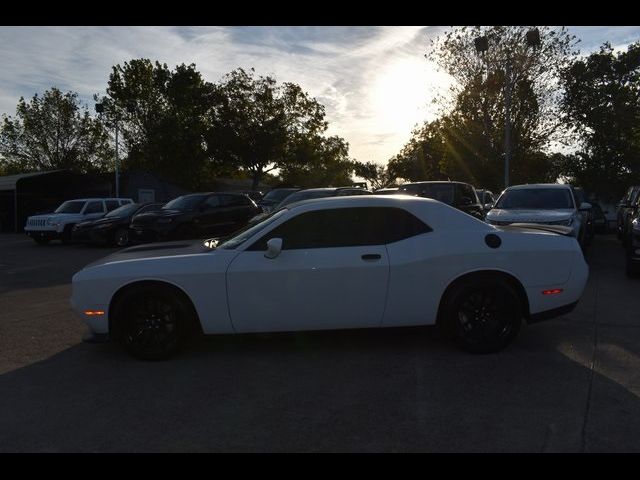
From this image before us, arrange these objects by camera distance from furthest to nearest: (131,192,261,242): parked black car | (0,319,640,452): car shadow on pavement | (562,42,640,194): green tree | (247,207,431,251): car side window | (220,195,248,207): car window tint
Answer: (562,42,640,194): green tree, (220,195,248,207): car window tint, (131,192,261,242): parked black car, (247,207,431,251): car side window, (0,319,640,452): car shadow on pavement

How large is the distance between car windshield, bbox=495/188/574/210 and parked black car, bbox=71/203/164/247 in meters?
11.5

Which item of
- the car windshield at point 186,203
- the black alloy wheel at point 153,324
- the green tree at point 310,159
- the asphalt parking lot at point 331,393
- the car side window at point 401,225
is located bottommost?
the asphalt parking lot at point 331,393

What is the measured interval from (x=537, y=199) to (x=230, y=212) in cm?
877

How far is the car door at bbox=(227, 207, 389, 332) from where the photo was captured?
528cm

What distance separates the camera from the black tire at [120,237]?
18.8 metres

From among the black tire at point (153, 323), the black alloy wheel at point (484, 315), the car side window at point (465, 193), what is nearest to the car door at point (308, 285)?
the black tire at point (153, 323)

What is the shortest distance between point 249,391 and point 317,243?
5.07 ft

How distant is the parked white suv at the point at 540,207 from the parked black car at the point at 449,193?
4.77ft

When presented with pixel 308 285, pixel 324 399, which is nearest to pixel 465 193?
pixel 308 285

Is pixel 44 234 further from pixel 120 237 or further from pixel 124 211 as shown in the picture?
pixel 120 237

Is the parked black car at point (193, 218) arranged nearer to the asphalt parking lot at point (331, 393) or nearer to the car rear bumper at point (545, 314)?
the asphalt parking lot at point (331, 393)

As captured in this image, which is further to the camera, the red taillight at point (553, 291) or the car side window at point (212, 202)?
the car side window at point (212, 202)

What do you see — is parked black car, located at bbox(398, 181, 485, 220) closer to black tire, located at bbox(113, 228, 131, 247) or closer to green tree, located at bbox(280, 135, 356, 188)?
black tire, located at bbox(113, 228, 131, 247)

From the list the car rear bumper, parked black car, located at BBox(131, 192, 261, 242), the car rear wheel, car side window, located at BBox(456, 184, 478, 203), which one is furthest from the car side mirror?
the car rear wheel
